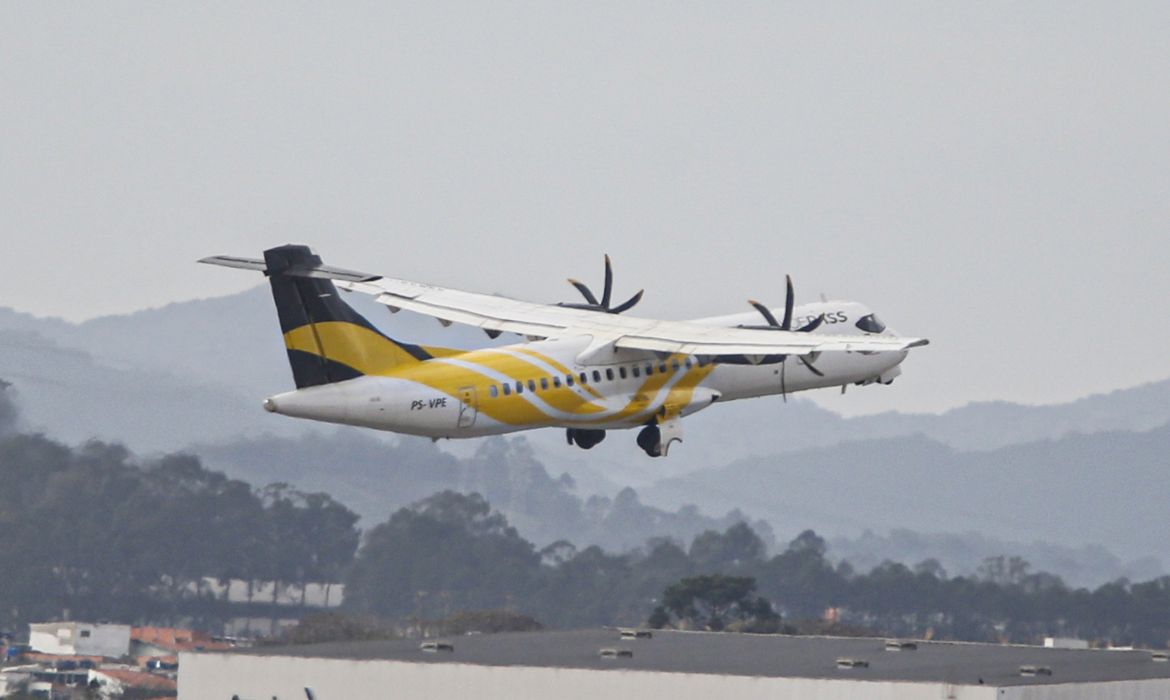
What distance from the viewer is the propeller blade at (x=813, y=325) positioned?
6022 cm

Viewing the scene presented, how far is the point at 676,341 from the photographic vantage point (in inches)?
2167

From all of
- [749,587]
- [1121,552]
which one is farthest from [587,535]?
[749,587]

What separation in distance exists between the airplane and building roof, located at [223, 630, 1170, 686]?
19.8ft

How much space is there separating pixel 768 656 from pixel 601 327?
10092 millimetres

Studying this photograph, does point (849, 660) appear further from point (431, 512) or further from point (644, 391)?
point (431, 512)

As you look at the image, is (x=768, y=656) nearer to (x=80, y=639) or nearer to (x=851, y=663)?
(x=851, y=663)

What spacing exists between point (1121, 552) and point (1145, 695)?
14039 centimetres

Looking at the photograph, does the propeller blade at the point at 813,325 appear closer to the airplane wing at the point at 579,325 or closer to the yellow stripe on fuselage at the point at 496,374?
the airplane wing at the point at 579,325

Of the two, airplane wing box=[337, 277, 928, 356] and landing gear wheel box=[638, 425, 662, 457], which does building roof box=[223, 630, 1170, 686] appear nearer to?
landing gear wheel box=[638, 425, 662, 457]

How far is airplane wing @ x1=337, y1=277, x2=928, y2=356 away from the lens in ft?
179

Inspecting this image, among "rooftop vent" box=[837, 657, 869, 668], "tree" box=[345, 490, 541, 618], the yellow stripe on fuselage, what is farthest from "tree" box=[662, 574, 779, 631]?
"rooftop vent" box=[837, 657, 869, 668]

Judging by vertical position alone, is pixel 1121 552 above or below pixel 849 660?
above

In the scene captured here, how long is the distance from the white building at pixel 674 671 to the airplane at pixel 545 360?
634 cm

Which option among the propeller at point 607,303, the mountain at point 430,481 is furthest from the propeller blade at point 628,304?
the mountain at point 430,481
